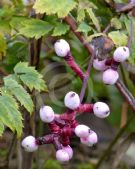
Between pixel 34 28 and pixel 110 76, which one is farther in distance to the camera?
pixel 34 28

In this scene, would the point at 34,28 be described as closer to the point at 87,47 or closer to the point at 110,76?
the point at 87,47

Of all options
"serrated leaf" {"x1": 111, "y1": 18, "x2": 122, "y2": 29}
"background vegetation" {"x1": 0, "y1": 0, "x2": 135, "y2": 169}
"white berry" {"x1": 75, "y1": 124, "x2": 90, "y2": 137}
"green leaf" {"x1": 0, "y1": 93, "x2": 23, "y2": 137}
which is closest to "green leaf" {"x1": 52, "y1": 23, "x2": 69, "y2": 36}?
"background vegetation" {"x1": 0, "y1": 0, "x2": 135, "y2": 169}

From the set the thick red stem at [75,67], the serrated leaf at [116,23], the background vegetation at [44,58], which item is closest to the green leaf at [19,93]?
the background vegetation at [44,58]

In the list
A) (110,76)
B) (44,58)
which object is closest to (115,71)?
(110,76)

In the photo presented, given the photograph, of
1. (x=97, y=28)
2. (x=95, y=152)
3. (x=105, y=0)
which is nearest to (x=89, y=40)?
(x=97, y=28)

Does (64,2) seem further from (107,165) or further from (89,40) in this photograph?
(107,165)

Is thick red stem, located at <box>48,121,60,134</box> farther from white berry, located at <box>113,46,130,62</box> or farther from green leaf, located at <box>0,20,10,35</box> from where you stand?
green leaf, located at <box>0,20,10,35</box>
